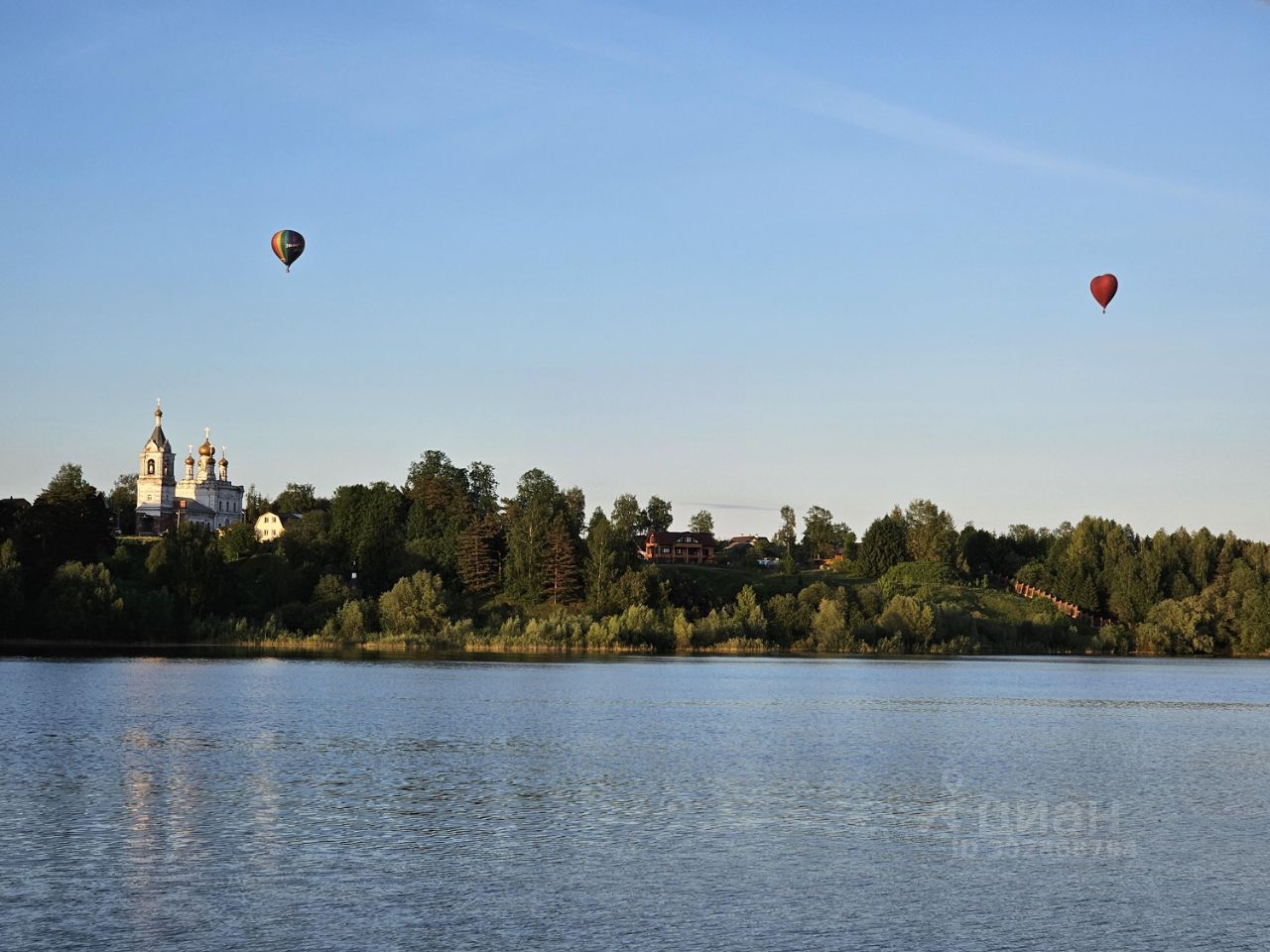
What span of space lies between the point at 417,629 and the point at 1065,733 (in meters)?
74.9

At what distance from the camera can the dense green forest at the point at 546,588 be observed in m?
118

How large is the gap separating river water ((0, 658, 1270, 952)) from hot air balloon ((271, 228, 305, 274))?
31105 mm

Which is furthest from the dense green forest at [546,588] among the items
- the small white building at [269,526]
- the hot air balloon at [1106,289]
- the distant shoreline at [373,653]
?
A: the hot air balloon at [1106,289]

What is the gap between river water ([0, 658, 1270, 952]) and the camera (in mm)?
21094

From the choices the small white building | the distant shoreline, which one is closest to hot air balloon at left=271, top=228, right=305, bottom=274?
the distant shoreline

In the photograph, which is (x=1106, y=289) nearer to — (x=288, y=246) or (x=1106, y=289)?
(x=1106, y=289)

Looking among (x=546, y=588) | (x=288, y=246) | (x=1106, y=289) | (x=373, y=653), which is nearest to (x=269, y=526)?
(x=546, y=588)

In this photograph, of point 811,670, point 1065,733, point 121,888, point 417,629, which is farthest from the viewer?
point 417,629

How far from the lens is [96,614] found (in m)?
110

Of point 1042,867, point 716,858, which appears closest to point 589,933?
point 716,858

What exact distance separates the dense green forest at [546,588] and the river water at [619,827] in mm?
57799

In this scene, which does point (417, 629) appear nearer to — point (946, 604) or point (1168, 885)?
point (946, 604)

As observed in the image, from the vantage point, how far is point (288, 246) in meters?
82.6

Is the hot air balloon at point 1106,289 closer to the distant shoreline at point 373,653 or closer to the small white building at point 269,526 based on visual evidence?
the distant shoreline at point 373,653
